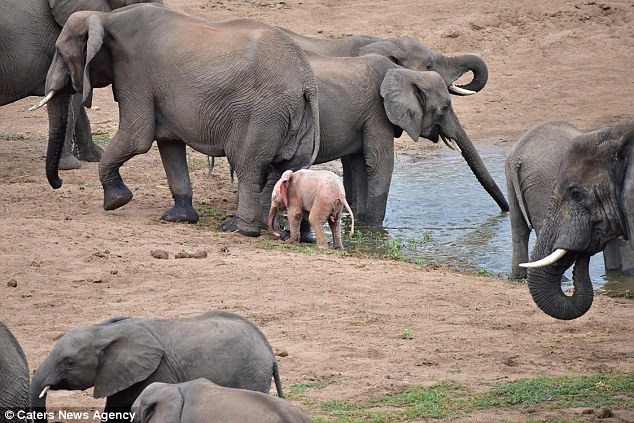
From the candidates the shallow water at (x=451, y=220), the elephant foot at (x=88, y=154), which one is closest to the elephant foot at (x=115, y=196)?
the shallow water at (x=451, y=220)

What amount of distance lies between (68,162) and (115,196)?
2.32m

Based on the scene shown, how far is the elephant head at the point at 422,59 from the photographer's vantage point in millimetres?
14664

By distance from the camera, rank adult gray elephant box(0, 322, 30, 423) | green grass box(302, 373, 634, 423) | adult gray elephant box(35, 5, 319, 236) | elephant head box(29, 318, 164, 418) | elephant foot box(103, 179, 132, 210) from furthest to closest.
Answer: elephant foot box(103, 179, 132, 210)
adult gray elephant box(35, 5, 319, 236)
green grass box(302, 373, 634, 423)
elephant head box(29, 318, 164, 418)
adult gray elephant box(0, 322, 30, 423)

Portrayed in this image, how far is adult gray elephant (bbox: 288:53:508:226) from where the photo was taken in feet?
43.1

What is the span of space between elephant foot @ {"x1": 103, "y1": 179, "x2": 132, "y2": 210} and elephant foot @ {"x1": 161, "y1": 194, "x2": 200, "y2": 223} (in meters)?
0.34

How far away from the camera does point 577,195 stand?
7.50 metres

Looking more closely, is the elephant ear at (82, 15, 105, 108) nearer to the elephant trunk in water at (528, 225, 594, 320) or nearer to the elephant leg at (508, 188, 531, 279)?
the elephant leg at (508, 188, 531, 279)

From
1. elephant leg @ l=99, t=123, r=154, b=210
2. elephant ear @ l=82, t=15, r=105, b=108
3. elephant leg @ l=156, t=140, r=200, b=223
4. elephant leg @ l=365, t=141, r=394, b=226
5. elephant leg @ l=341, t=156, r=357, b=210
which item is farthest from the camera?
elephant leg @ l=341, t=156, r=357, b=210

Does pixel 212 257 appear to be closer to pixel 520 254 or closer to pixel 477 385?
pixel 520 254

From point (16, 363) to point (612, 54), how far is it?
51.6 feet

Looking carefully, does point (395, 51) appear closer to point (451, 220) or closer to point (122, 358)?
point (451, 220)

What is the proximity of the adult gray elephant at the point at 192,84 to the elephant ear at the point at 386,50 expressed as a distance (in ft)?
8.59

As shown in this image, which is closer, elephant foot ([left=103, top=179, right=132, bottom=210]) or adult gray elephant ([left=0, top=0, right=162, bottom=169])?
elephant foot ([left=103, top=179, right=132, bottom=210])

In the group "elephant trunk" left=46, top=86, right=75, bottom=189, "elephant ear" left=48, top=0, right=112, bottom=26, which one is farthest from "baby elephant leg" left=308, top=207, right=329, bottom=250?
"elephant ear" left=48, top=0, right=112, bottom=26
